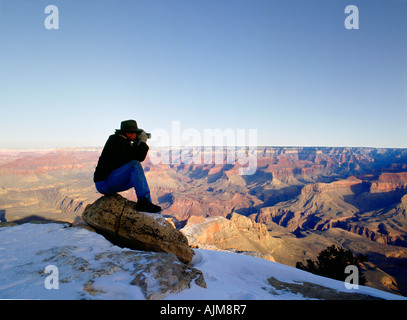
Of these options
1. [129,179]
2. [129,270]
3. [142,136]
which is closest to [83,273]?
[129,270]

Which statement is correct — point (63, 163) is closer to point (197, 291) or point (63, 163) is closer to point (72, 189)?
point (72, 189)

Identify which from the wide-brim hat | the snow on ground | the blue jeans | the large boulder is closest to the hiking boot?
the blue jeans

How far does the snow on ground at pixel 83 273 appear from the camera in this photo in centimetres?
212

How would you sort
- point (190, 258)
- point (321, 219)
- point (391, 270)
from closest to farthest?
point (190, 258)
point (391, 270)
point (321, 219)

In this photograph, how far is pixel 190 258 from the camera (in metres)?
4.62

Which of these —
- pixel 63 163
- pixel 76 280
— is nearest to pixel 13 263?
pixel 76 280

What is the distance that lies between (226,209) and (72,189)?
271ft

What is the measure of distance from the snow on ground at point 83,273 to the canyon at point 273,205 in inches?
638

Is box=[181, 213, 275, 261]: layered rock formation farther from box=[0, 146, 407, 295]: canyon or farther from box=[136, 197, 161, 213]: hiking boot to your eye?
box=[136, 197, 161, 213]: hiking boot

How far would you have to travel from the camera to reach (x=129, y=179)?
425cm

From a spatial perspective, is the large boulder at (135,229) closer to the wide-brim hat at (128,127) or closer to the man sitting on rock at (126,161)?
the man sitting on rock at (126,161)

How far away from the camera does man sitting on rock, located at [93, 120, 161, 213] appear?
4.02 metres
